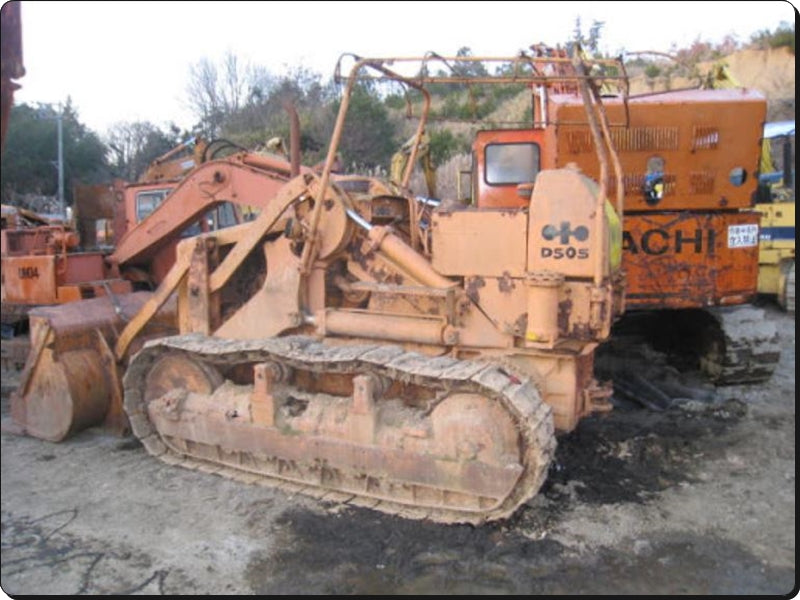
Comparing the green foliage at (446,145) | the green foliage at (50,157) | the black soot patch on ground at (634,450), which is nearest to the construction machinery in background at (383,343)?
the black soot patch on ground at (634,450)

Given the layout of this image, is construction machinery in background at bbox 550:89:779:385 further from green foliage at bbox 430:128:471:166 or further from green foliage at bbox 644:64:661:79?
green foliage at bbox 644:64:661:79

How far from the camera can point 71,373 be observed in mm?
5719

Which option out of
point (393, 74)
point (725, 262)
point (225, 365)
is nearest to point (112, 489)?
point (225, 365)

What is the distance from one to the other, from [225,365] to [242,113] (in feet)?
10.3

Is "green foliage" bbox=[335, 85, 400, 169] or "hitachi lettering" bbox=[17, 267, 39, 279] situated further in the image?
"green foliage" bbox=[335, 85, 400, 169]

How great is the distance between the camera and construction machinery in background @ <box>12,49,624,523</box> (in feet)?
13.9

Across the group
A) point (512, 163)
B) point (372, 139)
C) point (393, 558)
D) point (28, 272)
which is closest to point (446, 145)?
point (372, 139)

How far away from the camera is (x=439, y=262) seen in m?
4.74

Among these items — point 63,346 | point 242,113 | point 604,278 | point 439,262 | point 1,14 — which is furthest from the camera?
point 242,113

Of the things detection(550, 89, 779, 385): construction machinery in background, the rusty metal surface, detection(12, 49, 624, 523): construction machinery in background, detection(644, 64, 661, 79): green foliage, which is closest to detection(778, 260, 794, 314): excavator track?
detection(550, 89, 779, 385): construction machinery in background

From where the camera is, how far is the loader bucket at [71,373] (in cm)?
573

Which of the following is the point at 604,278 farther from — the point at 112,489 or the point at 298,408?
the point at 112,489

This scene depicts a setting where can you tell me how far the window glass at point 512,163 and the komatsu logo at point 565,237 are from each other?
2280 mm


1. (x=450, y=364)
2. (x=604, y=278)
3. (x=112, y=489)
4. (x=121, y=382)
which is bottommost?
(x=112, y=489)
